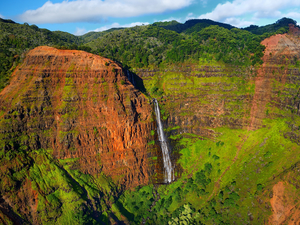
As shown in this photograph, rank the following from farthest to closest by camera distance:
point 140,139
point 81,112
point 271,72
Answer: point 271,72
point 140,139
point 81,112

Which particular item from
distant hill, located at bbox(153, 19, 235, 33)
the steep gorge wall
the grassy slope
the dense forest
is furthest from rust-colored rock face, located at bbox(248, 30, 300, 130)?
distant hill, located at bbox(153, 19, 235, 33)

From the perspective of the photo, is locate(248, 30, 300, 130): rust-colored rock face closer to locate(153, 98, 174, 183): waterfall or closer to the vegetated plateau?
the vegetated plateau

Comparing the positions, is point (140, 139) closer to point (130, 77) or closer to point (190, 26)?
point (130, 77)

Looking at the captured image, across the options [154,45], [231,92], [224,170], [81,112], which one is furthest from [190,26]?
[81,112]

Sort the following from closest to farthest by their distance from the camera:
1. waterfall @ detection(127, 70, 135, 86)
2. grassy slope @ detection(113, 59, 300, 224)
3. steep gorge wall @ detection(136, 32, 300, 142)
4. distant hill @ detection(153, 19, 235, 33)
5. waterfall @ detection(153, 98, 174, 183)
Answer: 1. grassy slope @ detection(113, 59, 300, 224)
2. waterfall @ detection(153, 98, 174, 183)
3. steep gorge wall @ detection(136, 32, 300, 142)
4. waterfall @ detection(127, 70, 135, 86)
5. distant hill @ detection(153, 19, 235, 33)

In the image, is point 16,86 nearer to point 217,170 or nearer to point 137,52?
point 137,52

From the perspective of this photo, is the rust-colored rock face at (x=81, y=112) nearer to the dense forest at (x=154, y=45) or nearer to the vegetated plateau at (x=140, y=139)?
the vegetated plateau at (x=140, y=139)

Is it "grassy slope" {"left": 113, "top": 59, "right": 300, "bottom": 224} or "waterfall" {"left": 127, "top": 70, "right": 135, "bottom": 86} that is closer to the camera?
"grassy slope" {"left": 113, "top": 59, "right": 300, "bottom": 224}

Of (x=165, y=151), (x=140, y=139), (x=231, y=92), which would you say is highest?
(x=231, y=92)
